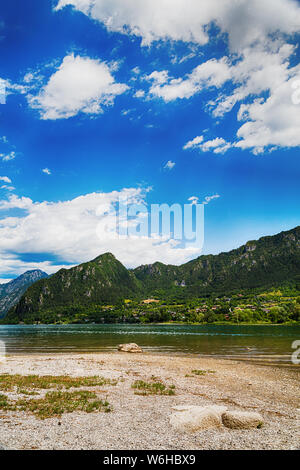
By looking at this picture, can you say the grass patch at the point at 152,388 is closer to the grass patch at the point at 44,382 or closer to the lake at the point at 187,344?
the grass patch at the point at 44,382

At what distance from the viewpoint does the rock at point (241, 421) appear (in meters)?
13.3

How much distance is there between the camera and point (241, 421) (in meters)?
13.4

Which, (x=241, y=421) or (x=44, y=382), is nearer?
(x=241, y=421)

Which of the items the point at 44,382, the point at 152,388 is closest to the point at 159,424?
the point at 152,388

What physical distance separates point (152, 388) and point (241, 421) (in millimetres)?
10918

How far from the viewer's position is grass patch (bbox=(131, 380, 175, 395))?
69.8ft

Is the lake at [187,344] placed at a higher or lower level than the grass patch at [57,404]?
lower

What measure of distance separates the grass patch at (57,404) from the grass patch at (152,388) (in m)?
4.44

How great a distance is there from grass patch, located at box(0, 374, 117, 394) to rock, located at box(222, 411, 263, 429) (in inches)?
509

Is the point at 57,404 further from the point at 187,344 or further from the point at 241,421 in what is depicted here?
the point at 187,344

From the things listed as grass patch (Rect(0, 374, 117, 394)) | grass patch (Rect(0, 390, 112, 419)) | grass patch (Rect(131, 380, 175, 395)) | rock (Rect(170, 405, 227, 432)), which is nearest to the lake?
grass patch (Rect(131, 380, 175, 395))

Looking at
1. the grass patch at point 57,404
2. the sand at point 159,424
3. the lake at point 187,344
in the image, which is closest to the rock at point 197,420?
the sand at point 159,424
